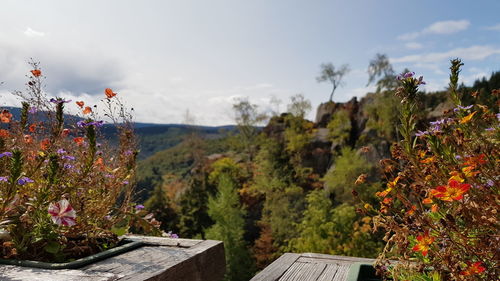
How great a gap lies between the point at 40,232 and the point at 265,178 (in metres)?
21.2

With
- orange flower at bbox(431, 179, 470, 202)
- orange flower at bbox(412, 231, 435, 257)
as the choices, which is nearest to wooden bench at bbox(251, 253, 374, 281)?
orange flower at bbox(412, 231, 435, 257)

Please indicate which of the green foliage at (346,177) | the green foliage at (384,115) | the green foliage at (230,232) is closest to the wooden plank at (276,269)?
the green foliage at (346,177)

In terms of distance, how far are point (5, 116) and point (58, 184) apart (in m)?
0.98

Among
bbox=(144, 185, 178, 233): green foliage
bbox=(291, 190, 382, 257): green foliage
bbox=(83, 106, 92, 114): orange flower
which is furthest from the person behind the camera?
bbox=(144, 185, 178, 233): green foliage

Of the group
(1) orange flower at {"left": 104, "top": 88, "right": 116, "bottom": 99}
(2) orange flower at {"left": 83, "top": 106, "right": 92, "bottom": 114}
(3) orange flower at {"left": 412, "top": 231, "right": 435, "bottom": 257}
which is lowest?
(3) orange flower at {"left": 412, "top": 231, "right": 435, "bottom": 257}

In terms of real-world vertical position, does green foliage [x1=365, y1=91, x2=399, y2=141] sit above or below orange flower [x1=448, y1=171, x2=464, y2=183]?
above

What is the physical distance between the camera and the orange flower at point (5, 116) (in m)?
3.00

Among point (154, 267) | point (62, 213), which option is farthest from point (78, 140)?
point (154, 267)

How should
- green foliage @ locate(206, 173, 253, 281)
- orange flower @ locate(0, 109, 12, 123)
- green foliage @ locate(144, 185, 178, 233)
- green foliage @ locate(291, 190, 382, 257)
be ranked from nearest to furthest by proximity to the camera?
orange flower @ locate(0, 109, 12, 123) → green foliage @ locate(291, 190, 382, 257) → green foliage @ locate(206, 173, 253, 281) → green foliage @ locate(144, 185, 178, 233)

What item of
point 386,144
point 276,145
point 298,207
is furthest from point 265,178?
point 386,144

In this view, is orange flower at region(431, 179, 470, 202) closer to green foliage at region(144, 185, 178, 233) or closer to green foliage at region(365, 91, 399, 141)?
green foliage at region(144, 185, 178, 233)

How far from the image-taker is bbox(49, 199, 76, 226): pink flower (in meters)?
2.30

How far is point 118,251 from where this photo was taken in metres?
2.47

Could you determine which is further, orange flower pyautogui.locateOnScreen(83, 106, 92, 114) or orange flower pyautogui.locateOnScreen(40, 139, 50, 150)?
orange flower pyautogui.locateOnScreen(83, 106, 92, 114)
